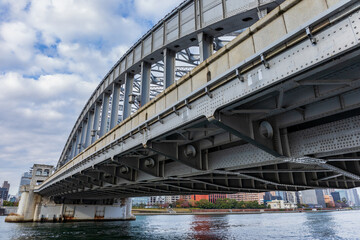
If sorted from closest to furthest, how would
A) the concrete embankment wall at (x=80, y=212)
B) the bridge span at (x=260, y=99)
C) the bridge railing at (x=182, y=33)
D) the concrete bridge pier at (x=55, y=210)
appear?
the bridge span at (x=260, y=99)
the bridge railing at (x=182, y=33)
the concrete bridge pier at (x=55, y=210)
the concrete embankment wall at (x=80, y=212)

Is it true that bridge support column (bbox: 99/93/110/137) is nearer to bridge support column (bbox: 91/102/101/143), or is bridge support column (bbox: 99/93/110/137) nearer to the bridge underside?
bridge support column (bbox: 91/102/101/143)

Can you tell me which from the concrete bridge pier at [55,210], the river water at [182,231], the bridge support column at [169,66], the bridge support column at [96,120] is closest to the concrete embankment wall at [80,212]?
the concrete bridge pier at [55,210]

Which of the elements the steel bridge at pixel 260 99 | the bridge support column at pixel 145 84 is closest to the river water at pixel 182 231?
the steel bridge at pixel 260 99

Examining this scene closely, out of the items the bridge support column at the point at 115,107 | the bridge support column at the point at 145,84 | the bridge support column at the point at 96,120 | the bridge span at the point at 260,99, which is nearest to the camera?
the bridge span at the point at 260,99

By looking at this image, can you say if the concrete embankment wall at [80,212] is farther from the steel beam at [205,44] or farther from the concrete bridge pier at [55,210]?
the steel beam at [205,44]

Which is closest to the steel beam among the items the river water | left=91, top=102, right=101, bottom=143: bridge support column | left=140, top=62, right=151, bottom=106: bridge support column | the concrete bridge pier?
left=140, top=62, right=151, bottom=106: bridge support column

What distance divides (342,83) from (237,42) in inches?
139

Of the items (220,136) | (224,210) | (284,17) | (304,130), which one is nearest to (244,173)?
(220,136)

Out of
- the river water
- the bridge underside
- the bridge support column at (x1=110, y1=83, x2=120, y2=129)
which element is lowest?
the river water

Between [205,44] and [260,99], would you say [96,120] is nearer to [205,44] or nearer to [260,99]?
[205,44]

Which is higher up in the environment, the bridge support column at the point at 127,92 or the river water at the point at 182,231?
the bridge support column at the point at 127,92

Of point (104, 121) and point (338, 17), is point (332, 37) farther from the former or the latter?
point (104, 121)

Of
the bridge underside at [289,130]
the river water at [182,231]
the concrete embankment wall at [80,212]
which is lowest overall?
the river water at [182,231]

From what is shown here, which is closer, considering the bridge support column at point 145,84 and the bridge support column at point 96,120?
the bridge support column at point 145,84
